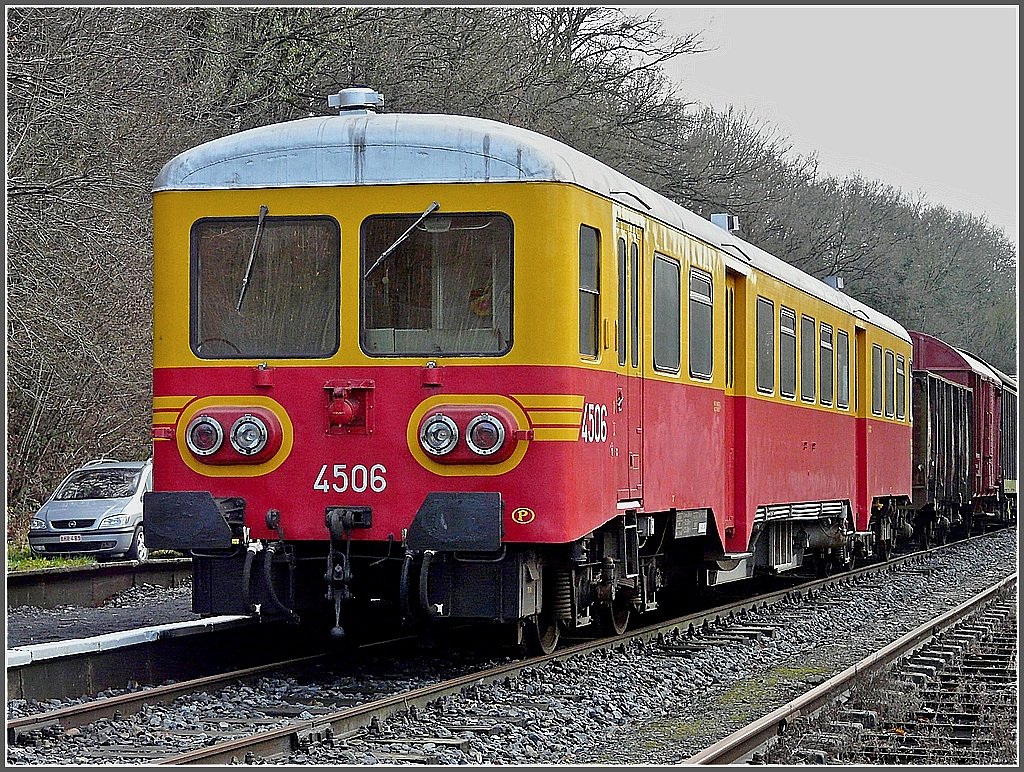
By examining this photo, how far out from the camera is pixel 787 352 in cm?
1432

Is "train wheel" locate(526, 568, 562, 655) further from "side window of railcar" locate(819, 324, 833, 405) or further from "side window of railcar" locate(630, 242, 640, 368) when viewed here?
"side window of railcar" locate(819, 324, 833, 405)

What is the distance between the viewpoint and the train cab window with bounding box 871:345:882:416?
18.4m

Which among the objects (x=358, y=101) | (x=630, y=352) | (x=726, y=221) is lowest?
(x=630, y=352)

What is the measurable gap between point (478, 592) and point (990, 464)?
2436 centimetres

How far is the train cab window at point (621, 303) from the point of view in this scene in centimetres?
963

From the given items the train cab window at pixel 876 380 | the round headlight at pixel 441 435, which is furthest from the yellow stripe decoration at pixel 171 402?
the train cab window at pixel 876 380

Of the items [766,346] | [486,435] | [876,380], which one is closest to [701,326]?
[766,346]

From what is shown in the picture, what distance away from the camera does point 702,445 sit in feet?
38.2

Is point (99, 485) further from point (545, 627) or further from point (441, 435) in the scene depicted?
point (441, 435)

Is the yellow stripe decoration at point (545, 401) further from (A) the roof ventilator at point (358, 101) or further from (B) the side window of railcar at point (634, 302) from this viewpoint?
(A) the roof ventilator at point (358, 101)

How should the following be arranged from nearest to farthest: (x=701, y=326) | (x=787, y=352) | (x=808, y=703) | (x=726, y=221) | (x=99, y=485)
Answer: (x=808, y=703)
(x=701, y=326)
(x=787, y=352)
(x=726, y=221)
(x=99, y=485)

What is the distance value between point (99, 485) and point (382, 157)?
12769mm

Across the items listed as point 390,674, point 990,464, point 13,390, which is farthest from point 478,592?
point 990,464

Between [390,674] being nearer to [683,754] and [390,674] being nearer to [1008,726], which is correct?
[683,754]
